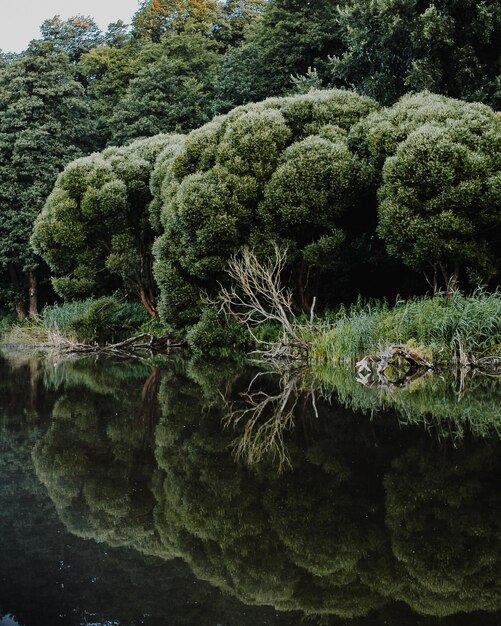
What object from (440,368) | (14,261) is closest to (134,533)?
(440,368)

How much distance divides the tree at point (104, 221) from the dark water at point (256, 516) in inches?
617

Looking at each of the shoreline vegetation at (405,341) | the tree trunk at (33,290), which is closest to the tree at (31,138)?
the tree trunk at (33,290)

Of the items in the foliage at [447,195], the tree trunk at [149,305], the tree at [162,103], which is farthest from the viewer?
the tree at [162,103]

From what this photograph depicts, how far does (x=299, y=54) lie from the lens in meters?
29.0

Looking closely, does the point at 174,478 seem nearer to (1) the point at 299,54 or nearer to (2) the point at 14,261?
(1) the point at 299,54

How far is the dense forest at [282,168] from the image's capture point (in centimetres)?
1491

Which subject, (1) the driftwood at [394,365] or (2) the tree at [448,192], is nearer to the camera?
(1) the driftwood at [394,365]

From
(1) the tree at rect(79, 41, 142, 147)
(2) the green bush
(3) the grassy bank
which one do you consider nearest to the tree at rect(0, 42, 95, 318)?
(1) the tree at rect(79, 41, 142, 147)

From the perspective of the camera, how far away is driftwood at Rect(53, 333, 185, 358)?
21.3 m

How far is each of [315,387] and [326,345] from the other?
349cm

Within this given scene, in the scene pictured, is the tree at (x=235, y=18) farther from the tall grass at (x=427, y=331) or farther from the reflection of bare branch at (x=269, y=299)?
the tall grass at (x=427, y=331)

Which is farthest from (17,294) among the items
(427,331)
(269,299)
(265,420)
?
(265,420)

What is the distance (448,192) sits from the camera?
14289 mm

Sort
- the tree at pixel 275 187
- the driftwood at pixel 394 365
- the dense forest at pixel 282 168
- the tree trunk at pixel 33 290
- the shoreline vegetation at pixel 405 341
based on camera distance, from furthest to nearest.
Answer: the tree trunk at pixel 33 290 → the tree at pixel 275 187 → the dense forest at pixel 282 168 → the shoreline vegetation at pixel 405 341 → the driftwood at pixel 394 365
